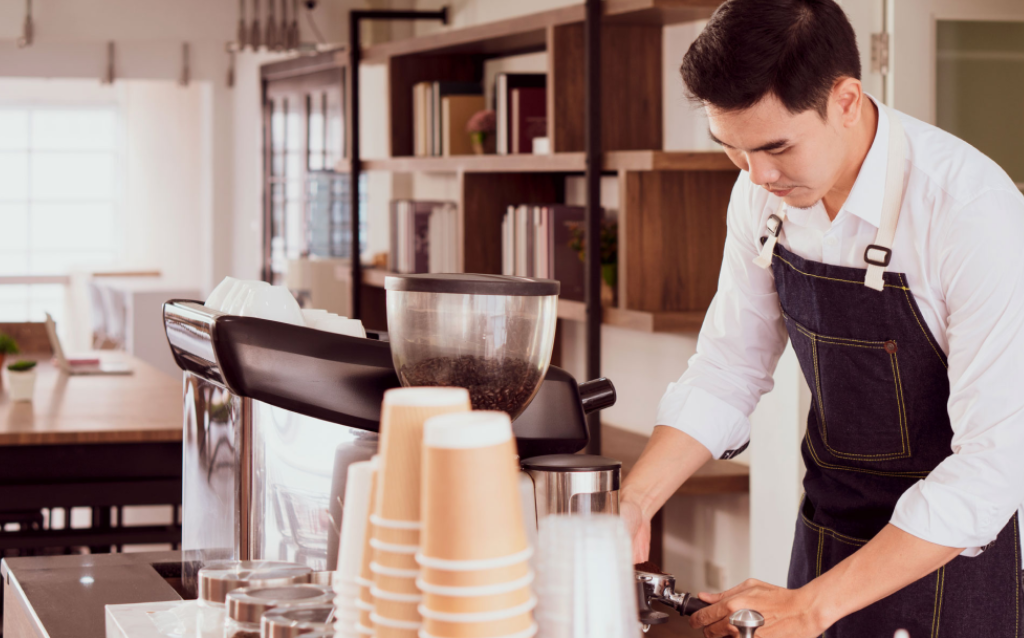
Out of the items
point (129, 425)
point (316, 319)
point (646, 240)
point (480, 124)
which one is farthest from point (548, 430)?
point (480, 124)

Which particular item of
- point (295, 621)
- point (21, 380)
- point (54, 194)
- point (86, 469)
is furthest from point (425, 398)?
point (54, 194)

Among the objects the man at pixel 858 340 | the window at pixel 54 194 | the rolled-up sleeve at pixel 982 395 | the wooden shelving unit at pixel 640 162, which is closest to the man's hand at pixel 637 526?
the man at pixel 858 340

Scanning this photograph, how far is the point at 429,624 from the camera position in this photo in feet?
2.36

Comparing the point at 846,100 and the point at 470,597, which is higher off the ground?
the point at 846,100

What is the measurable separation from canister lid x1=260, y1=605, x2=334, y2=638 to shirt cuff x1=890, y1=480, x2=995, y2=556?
65 cm

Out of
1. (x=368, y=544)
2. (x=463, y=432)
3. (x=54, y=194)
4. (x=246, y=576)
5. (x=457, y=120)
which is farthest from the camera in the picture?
(x=54, y=194)

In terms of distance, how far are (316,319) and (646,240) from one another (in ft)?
6.59

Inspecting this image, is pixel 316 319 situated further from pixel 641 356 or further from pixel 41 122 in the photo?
pixel 41 122

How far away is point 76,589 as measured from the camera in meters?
1.32

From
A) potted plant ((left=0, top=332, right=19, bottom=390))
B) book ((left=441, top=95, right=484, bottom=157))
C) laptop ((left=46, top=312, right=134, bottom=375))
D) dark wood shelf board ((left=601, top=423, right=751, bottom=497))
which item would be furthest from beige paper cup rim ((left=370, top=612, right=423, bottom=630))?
laptop ((left=46, top=312, right=134, bottom=375))

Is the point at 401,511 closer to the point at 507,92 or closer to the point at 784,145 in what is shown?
the point at 784,145

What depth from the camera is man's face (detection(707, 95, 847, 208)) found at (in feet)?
3.99

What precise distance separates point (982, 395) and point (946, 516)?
0.14 metres

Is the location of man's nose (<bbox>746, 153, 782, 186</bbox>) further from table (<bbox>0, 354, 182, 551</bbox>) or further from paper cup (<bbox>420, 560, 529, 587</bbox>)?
table (<bbox>0, 354, 182, 551</bbox>)
